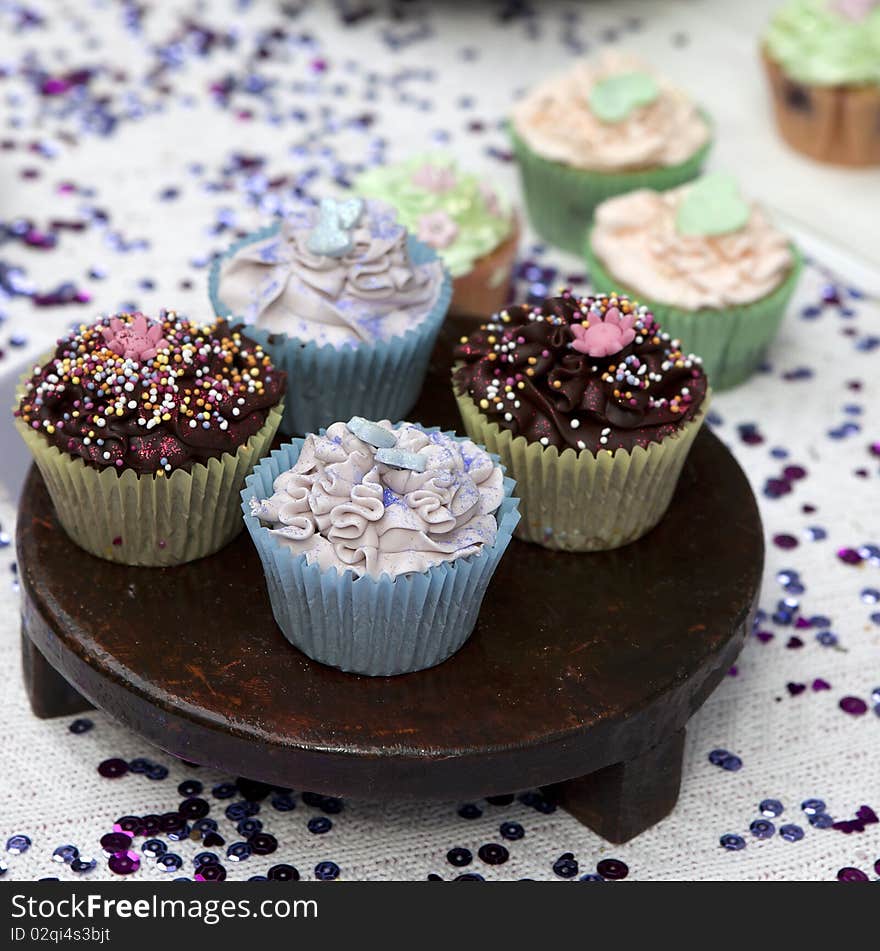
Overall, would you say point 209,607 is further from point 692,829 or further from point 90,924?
point 692,829

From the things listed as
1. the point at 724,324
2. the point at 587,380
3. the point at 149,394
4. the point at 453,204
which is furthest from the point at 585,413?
the point at 453,204

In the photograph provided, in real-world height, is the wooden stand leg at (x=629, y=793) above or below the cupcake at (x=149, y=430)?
below

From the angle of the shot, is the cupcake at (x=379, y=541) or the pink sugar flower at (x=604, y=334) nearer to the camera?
the cupcake at (x=379, y=541)

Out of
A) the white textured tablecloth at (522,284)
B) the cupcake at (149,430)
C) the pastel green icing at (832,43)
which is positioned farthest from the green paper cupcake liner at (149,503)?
the pastel green icing at (832,43)

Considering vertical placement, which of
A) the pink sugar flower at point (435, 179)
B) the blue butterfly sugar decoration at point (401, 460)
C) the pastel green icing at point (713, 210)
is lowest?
the pink sugar flower at point (435, 179)

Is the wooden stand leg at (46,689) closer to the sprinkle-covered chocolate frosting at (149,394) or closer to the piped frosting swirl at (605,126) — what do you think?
the sprinkle-covered chocolate frosting at (149,394)

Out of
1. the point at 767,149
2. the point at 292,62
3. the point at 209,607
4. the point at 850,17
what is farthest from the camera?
the point at 292,62

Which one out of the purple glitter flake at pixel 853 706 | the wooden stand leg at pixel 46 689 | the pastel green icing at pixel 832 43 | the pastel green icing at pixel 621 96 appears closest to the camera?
the wooden stand leg at pixel 46 689

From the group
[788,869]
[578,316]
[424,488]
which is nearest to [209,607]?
[424,488]
